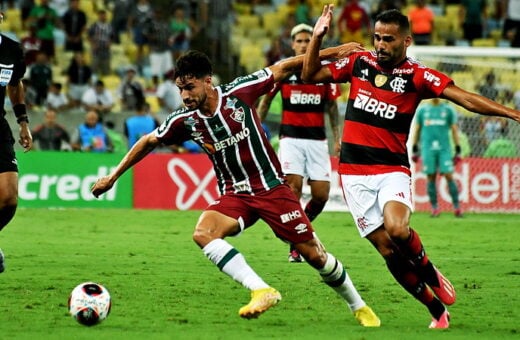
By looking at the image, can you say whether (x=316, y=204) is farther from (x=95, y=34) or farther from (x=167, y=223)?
(x=95, y=34)

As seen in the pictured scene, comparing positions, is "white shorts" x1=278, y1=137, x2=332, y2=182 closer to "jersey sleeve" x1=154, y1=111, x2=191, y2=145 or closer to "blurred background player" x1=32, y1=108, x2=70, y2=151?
"jersey sleeve" x1=154, y1=111, x2=191, y2=145

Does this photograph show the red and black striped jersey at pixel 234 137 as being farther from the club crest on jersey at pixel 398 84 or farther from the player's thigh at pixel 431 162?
the player's thigh at pixel 431 162

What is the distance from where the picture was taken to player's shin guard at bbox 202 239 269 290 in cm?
798

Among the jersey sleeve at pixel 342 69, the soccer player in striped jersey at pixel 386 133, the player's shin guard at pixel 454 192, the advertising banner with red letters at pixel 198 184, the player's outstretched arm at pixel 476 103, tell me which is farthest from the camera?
the advertising banner with red letters at pixel 198 184

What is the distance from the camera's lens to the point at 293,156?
1343cm

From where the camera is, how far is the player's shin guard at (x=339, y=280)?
27.5 ft

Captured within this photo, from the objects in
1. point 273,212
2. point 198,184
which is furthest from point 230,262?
point 198,184

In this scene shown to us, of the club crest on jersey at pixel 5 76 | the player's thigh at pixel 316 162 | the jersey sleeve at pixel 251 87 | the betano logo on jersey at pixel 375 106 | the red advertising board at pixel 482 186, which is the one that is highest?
the jersey sleeve at pixel 251 87

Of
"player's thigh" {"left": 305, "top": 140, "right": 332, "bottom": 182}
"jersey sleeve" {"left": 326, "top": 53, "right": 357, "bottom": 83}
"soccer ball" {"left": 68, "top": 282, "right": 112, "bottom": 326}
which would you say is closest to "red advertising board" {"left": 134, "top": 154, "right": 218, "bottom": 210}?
"player's thigh" {"left": 305, "top": 140, "right": 332, "bottom": 182}

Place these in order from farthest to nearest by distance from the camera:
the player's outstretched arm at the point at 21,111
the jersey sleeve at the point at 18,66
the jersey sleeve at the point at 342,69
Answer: the player's outstretched arm at the point at 21,111
the jersey sleeve at the point at 18,66
the jersey sleeve at the point at 342,69

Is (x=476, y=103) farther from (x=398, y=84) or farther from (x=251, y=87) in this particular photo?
(x=251, y=87)

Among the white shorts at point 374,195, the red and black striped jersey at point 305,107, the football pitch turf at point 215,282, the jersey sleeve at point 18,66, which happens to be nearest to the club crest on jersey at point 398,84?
the white shorts at point 374,195

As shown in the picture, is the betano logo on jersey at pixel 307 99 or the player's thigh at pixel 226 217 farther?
the betano logo on jersey at pixel 307 99

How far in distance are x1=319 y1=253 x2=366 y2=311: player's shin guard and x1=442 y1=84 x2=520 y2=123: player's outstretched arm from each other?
1.48 metres
